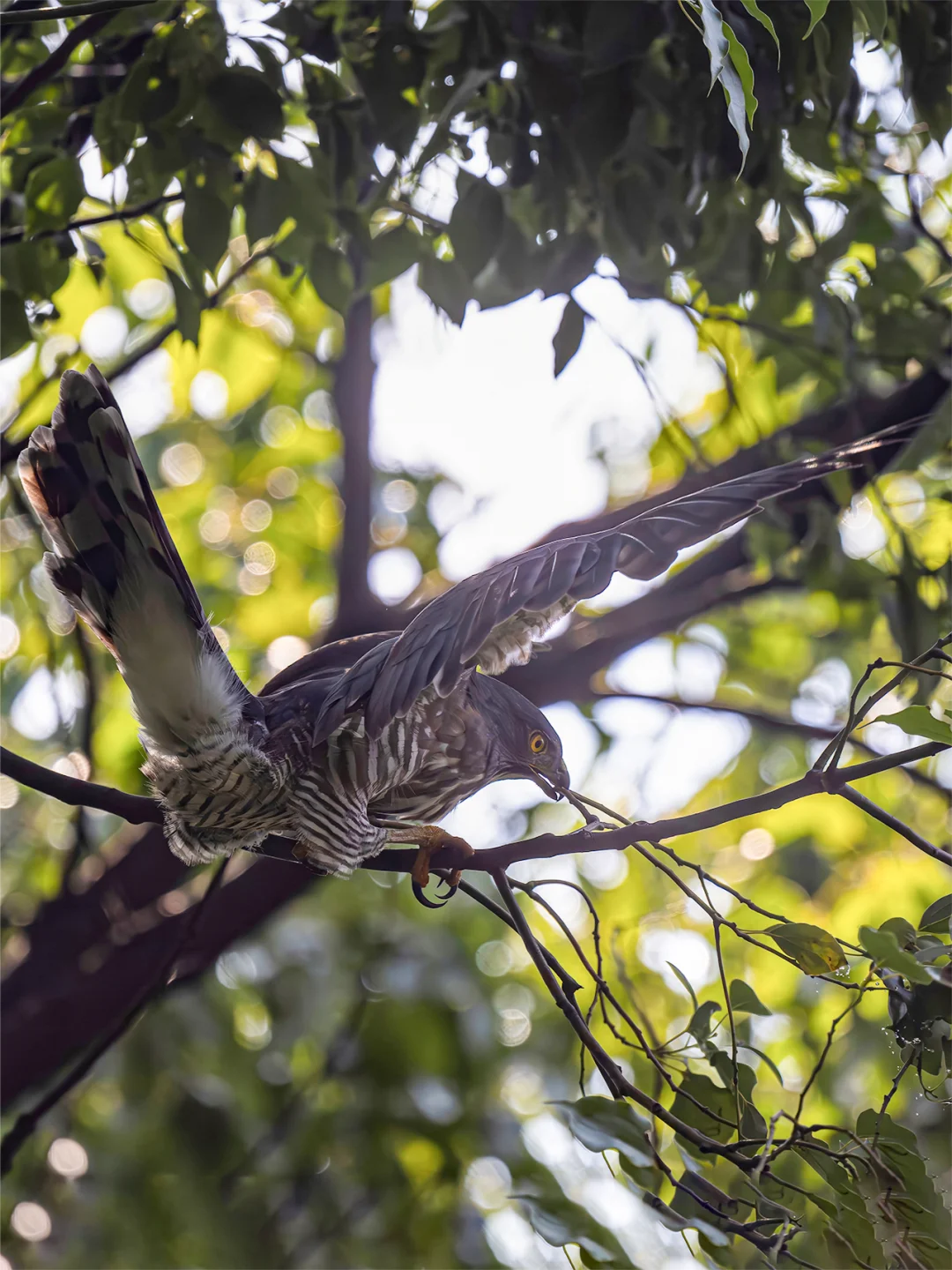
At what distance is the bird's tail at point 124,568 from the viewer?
1.89 metres

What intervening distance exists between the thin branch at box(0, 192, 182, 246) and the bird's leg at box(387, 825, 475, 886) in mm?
1422

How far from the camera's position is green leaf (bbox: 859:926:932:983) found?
129cm

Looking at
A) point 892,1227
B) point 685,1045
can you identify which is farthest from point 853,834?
point 892,1227

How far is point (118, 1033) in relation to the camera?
237 centimetres

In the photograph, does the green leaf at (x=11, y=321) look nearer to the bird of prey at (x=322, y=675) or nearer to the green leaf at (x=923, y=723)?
the bird of prey at (x=322, y=675)

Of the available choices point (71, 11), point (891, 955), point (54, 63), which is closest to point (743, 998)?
point (891, 955)

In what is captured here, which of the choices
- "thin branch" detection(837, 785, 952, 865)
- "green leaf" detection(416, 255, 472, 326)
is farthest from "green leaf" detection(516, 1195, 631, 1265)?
"green leaf" detection(416, 255, 472, 326)

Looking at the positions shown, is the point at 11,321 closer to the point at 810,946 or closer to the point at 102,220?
the point at 102,220

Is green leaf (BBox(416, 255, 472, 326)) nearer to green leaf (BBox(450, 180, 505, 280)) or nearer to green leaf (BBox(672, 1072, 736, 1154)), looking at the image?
green leaf (BBox(450, 180, 505, 280))

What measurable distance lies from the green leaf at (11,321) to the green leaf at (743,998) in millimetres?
1849

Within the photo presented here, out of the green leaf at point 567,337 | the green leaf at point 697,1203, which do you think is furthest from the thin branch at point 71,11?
the green leaf at point 697,1203

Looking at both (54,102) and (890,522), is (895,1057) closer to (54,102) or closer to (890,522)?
(890,522)

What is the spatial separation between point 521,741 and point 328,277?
3.72ft

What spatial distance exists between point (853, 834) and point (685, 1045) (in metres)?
2.82
